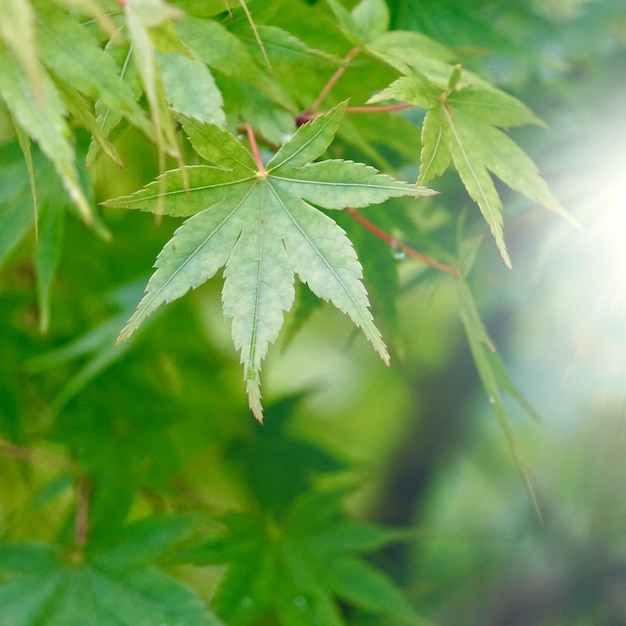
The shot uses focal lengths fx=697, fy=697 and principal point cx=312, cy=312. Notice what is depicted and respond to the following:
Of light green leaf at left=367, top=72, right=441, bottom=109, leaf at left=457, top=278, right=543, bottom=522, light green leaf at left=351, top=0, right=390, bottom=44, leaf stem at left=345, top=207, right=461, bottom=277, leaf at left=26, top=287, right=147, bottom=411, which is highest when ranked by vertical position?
light green leaf at left=351, top=0, right=390, bottom=44

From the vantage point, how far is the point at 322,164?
2.05 ft

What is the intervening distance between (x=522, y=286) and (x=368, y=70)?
0.66 m

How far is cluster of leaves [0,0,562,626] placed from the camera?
51 cm

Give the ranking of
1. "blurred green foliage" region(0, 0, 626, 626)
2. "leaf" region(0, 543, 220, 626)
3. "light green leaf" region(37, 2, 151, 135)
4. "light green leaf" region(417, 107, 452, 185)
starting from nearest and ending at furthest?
"light green leaf" region(37, 2, 151, 135) < "light green leaf" region(417, 107, 452, 185) < "blurred green foliage" region(0, 0, 626, 626) < "leaf" region(0, 543, 220, 626)

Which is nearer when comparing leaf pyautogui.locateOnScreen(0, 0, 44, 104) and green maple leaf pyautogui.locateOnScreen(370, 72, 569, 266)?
leaf pyautogui.locateOnScreen(0, 0, 44, 104)

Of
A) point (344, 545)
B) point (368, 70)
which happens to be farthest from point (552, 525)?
point (368, 70)

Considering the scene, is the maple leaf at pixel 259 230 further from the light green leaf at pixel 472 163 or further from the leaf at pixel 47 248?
the leaf at pixel 47 248

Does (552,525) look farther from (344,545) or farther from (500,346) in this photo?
(344,545)

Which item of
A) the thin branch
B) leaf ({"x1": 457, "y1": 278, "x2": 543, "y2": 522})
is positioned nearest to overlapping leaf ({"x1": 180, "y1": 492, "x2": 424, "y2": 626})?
the thin branch

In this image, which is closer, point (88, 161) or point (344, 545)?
point (88, 161)

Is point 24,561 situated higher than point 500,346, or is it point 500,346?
point 24,561

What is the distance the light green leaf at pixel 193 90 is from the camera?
0.61 m

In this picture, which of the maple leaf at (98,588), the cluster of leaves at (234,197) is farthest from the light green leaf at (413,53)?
the maple leaf at (98,588)

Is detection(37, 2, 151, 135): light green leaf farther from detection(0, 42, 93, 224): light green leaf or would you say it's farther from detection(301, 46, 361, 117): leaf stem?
detection(301, 46, 361, 117): leaf stem
